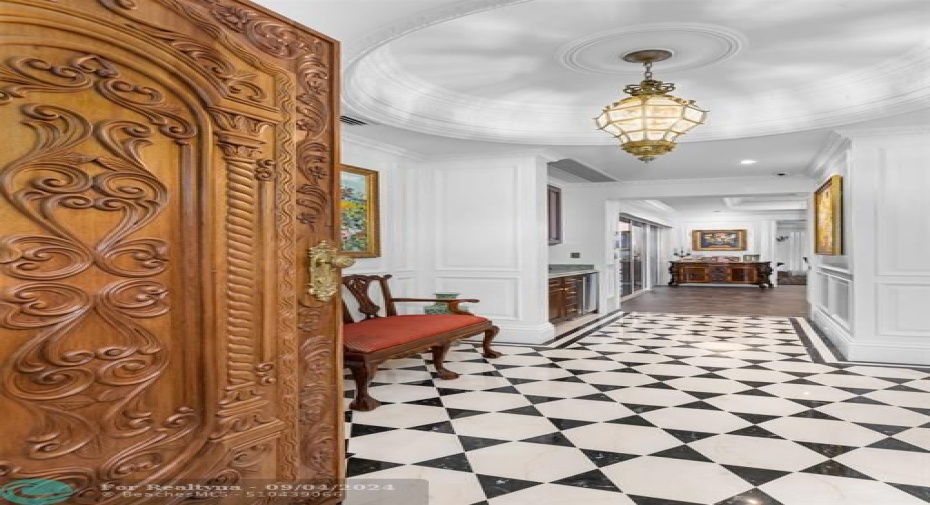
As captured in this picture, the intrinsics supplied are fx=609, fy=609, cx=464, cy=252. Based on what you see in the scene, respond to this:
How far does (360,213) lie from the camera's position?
5.82 meters

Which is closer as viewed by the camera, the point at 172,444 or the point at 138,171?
the point at 138,171

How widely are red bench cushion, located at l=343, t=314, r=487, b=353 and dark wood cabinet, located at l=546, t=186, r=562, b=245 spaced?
357 centimetres

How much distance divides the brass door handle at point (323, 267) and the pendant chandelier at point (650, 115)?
101 inches

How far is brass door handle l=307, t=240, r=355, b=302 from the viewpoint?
211 centimetres

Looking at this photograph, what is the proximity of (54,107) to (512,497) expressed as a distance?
2098 mm

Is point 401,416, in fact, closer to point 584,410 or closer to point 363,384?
point 363,384

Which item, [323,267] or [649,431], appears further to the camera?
[649,431]

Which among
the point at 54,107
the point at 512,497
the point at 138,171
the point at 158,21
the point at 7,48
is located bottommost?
the point at 512,497

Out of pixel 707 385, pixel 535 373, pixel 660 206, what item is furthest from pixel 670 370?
pixel 660 206

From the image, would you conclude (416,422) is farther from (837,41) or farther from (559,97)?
(837,41)

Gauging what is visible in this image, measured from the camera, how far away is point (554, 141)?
598cm

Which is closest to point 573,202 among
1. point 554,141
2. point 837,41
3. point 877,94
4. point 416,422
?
point 554,141

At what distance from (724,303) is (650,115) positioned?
854cm

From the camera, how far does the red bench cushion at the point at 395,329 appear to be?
401 centimetres
